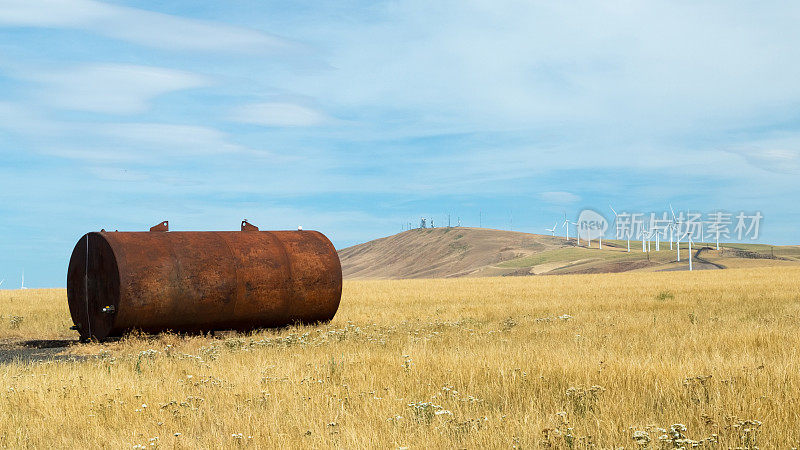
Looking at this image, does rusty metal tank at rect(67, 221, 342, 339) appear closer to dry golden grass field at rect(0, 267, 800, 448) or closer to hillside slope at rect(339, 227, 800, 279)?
dry golden grass field at rect(0, 267, 800, 448)

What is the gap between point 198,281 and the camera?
14484 millimetres

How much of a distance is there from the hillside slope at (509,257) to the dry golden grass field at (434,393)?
87158mm

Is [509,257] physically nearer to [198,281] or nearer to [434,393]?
[198,281]

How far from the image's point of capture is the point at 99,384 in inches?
332

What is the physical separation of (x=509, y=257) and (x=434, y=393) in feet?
465

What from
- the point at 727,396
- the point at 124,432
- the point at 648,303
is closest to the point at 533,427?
the point at 727,396

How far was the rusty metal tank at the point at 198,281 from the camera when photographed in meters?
14.1

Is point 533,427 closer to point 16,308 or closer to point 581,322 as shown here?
point 581,322

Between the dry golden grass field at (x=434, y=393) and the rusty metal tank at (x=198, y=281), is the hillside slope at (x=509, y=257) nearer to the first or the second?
the rusty metal tank at (x=198, y=281)

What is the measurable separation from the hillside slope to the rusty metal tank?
84.1 metres

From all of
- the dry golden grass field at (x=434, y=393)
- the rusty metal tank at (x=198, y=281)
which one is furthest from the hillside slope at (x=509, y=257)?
the dry golden grass field at (x=434, y=393)

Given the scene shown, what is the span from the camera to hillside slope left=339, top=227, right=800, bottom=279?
336 feet

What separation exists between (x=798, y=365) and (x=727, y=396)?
6.74 ft

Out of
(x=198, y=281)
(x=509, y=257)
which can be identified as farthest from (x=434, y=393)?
(x=509, y=257)
